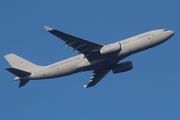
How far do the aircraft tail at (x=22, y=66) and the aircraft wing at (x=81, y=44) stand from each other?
9138mm

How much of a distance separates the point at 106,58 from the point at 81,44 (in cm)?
462

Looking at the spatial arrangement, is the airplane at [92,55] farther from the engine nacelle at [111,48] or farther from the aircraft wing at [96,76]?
the aircraft wing at [96,76]

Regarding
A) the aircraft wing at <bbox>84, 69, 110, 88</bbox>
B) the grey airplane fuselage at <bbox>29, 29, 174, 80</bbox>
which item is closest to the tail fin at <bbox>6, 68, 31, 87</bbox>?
the grey airplane fuselage at <bbox>29, 29, 174, 80</bbox>

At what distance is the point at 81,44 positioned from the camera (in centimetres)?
6119

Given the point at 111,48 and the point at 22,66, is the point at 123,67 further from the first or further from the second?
the point at 22,66

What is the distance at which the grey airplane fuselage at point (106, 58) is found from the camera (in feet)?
204

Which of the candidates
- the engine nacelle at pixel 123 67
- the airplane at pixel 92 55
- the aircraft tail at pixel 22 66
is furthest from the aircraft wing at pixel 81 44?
the aircraft tail at pixel 22 66

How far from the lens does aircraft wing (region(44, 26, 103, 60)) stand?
5845 cm

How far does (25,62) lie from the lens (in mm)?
69375

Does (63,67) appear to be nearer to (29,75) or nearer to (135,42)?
(29,75)

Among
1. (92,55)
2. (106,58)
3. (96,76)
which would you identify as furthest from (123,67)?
(92,55)

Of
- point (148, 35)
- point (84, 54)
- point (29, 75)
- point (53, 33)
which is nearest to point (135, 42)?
point (148, 35)

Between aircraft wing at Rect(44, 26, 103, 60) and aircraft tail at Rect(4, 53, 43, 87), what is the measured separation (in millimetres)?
9138

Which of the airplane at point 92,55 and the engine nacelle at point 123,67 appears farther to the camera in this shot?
the engine nacelle at point 123,67
